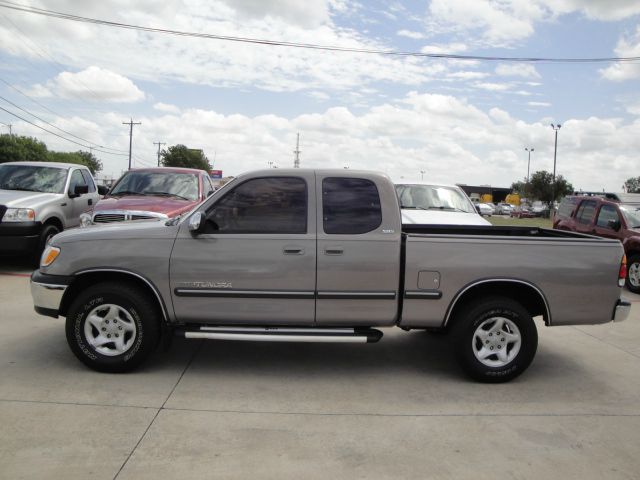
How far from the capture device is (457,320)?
5035 mm

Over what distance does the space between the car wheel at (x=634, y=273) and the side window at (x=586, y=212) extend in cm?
164

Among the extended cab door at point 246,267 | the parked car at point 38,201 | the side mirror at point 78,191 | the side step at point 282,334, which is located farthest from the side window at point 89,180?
the side step at point 282,334

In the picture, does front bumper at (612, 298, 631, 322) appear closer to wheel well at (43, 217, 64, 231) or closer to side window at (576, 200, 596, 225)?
→ side window at (576, 200, 596, 225)

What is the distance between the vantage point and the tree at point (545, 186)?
242ft

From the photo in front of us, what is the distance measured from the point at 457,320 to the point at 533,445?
1.35 m

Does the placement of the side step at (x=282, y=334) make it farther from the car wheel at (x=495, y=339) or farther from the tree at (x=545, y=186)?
the tree at (x=545, y=186)

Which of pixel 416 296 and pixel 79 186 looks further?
pixel 79 186

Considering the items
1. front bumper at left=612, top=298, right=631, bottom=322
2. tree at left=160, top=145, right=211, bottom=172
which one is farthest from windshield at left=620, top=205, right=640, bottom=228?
tree at left=160, top=145, right=211, bottom=172

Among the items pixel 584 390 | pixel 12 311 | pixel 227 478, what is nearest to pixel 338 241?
pixel 227 478

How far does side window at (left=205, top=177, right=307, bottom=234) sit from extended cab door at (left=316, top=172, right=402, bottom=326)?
0.65 ft

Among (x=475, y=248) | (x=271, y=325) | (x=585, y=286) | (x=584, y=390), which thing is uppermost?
(x=475, y=248)

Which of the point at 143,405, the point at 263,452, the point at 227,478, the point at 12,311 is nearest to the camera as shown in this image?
the point at 227,478

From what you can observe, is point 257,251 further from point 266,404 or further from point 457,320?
point 457,320

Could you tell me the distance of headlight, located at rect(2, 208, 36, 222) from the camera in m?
9.56
